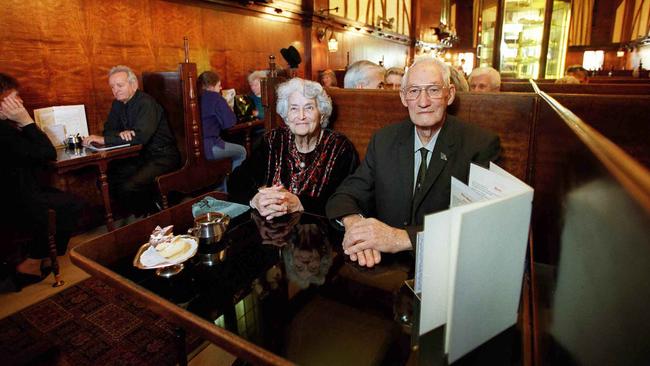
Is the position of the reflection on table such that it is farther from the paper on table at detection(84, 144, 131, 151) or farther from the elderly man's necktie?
the paper on table at detection(84, 144, 131, 151)

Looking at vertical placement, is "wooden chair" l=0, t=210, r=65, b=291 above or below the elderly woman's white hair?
below

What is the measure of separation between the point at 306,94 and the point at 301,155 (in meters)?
0.36

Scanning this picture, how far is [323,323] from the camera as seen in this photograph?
961 millimetres

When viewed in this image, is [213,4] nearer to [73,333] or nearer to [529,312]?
[73,333]

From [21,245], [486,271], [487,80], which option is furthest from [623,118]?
[21,245]

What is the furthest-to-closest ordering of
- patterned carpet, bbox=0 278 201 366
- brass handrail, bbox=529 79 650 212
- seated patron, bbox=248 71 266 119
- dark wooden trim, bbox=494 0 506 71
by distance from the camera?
1. dark wooden trim, bbox=494 0 506 71
2. seated patron, bbox=248 71 266 119
3. patterned carpet, bbox=0 278 201 366
4. brass handrail, bbox=529 79 650 212

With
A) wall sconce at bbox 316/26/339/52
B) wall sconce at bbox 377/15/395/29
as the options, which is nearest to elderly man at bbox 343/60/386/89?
wall sconce at bbox 316/26/339/52

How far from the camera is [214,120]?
421 centimetres

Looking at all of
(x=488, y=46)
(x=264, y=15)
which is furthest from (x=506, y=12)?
(x=264, y=15)

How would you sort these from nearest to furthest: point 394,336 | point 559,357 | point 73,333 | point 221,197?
point 559,357 → point 394,336 → point 221,197 → point 73,333

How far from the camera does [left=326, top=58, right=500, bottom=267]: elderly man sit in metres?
1.63

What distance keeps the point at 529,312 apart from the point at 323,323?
0.52 metres

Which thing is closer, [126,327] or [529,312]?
[529,312]

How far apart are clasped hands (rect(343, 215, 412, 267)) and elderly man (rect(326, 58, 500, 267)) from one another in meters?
0.20
